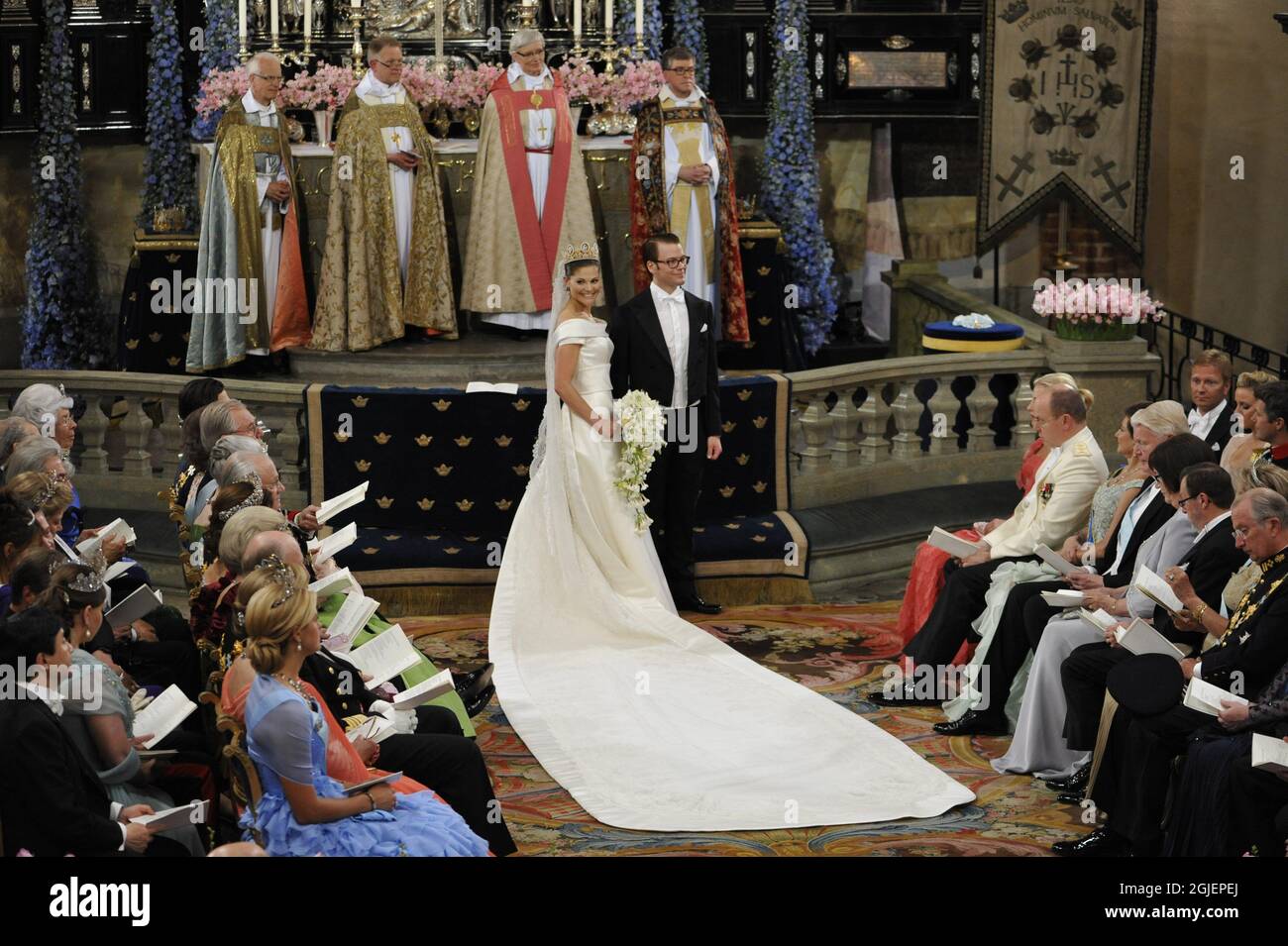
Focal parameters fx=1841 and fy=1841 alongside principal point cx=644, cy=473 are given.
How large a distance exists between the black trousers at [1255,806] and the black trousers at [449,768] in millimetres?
2089

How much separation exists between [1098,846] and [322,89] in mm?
7062

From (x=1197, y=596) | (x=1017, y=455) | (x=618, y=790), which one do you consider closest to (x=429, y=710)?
(x=618, y=790)

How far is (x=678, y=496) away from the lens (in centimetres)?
834

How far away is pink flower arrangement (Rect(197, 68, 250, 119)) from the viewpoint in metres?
10.8

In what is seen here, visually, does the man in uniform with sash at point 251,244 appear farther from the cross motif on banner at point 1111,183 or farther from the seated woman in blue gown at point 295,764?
the seated woman in blue gown at point 295,764

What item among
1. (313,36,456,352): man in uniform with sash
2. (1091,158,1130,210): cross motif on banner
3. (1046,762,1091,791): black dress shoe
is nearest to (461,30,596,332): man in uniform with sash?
(313,36,456,352): man in uniform with sash

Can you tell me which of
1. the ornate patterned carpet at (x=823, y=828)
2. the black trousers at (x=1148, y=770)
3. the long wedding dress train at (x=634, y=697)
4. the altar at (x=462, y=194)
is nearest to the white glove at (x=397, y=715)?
the ornate patterned carpet at (x=823, y=828)

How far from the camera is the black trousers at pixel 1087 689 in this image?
19.8 feet

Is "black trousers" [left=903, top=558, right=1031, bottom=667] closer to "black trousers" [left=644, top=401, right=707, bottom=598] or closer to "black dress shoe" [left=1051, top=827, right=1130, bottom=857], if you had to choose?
"black trousers" [left=644, top=401, right=707, bottom=598]

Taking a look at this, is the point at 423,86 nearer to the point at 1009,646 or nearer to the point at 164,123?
the point at 164,123

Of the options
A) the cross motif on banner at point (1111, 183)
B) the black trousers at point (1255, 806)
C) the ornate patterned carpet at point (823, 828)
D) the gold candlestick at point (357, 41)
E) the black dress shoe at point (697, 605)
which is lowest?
the ornate patterned carpet at point (823, 828)

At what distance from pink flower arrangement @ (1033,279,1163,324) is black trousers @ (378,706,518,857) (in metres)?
5.49

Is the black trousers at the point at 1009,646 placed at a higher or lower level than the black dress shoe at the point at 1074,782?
higher

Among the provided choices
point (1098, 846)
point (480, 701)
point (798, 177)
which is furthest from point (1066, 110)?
point (1098, 846)
